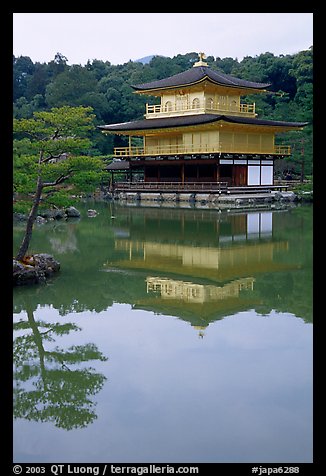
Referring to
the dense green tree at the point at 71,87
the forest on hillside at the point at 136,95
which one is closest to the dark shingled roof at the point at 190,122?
the forest on hillside at the point at 136,95

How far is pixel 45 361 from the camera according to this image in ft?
23.2

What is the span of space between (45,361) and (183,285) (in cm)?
434

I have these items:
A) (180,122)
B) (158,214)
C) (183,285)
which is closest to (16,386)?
(183,285)

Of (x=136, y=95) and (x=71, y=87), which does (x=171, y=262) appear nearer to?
(x=71, y=87)

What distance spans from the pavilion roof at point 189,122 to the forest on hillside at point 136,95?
12.1ft

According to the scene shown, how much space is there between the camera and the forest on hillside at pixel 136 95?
42.2 meters

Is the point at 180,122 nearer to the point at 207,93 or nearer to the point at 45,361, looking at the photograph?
the point at 207,93

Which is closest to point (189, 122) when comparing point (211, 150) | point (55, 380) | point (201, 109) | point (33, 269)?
point (211, 150)

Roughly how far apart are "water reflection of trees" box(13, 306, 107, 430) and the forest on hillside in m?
31.3

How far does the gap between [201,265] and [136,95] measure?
141 feet

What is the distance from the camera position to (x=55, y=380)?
6.50m

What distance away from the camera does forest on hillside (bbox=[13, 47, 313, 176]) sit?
42.2 m

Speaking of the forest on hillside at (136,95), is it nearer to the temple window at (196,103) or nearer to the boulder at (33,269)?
the temple window at (196,103)
